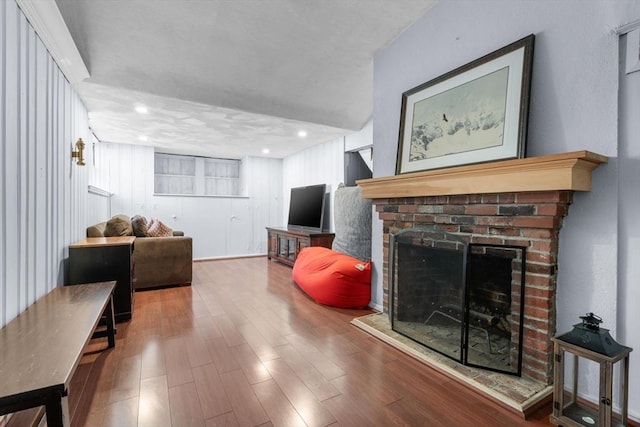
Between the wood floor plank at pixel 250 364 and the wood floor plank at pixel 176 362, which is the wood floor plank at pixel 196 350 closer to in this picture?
the wood floor plank at pixel 176 362

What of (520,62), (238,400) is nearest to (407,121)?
(520,62)

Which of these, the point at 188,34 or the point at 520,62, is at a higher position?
the point at 188,34

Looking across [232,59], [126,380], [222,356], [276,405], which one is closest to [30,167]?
[126,380]

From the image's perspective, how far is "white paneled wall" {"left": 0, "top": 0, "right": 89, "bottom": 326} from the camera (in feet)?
4.84

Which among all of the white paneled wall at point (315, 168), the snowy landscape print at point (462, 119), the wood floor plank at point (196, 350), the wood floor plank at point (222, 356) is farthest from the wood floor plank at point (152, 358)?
the white paneled wall at point (315, 168)

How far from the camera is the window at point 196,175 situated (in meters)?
6.02

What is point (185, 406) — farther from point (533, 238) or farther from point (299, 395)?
point (533, 238)

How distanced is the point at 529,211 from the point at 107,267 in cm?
320

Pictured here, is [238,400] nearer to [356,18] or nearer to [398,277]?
[398,277]

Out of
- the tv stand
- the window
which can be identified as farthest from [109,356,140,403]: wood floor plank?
the window

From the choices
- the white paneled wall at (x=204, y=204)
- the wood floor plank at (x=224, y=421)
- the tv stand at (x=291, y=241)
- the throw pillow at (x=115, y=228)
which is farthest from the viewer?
the white paneled wall at (x=204, y=204)

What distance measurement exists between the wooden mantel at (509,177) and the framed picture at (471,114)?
14 cm

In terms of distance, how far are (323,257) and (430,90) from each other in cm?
193

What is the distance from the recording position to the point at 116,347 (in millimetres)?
2104
